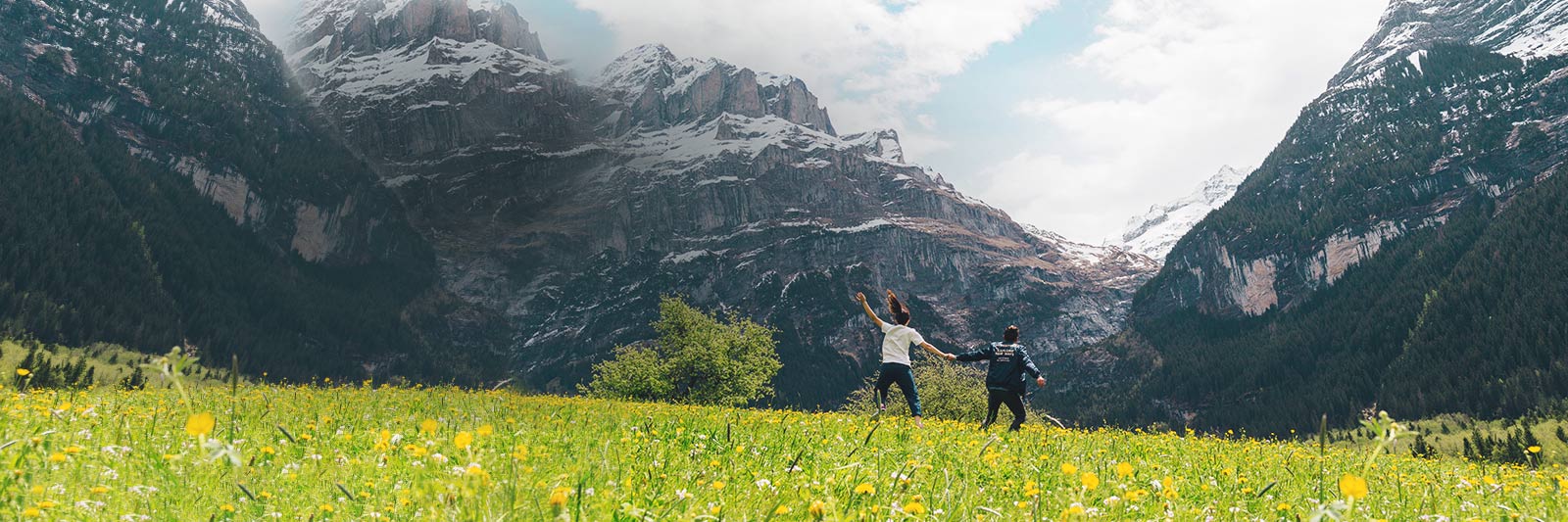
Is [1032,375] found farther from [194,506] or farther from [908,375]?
[194,506]

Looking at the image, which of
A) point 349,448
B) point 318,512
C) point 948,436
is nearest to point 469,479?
point 318,512

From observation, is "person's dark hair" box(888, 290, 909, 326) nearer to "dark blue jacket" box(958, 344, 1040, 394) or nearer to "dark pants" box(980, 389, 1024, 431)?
"dark blue jacket" box(958, 344, 1040, 394)

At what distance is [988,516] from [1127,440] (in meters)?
9.14

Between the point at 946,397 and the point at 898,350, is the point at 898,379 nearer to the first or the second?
the point at 898,350

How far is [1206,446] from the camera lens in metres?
13.4

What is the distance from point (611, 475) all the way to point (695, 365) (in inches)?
2177

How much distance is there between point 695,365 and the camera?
2368 inches

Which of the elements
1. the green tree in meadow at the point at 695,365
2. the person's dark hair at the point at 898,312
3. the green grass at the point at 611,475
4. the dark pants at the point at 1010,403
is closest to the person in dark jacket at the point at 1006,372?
the dark pants at the point at 1010,403

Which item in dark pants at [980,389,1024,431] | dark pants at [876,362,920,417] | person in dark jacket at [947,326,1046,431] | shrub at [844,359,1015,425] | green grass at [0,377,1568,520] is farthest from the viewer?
shrub at [844,359,1015,425]

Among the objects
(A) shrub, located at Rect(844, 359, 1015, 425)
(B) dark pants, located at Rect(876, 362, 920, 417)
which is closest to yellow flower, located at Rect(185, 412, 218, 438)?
(B) dark pants, located at Rect(876, 362, 920, 417)

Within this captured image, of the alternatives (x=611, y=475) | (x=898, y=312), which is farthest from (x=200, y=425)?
(x=898, y=312)

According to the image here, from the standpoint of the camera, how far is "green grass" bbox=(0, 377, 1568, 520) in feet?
13.9

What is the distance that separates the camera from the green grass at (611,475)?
4.25 meters

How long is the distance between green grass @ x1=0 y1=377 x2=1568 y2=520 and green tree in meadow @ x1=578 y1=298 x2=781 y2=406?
48436 millimetres
